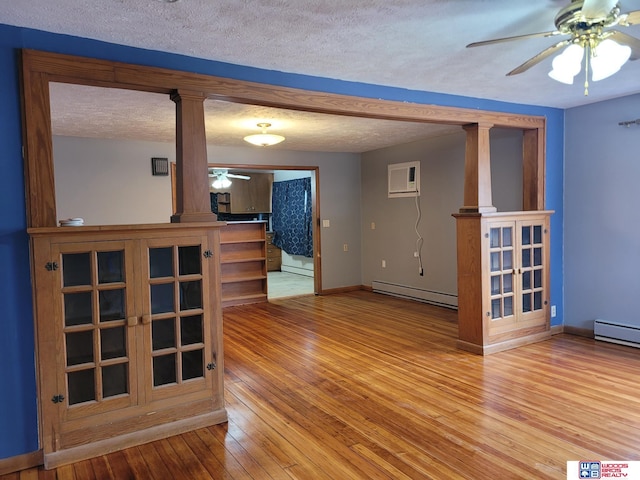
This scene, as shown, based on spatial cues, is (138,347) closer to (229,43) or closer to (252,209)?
(229,43)

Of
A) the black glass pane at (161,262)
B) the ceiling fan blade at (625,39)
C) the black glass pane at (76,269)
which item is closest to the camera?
the ceiling fan blade at (625,39)

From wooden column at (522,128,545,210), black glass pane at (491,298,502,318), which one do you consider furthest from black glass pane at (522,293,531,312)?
wooden column at (522,128,545,210)

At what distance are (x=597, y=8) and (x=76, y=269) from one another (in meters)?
2.67

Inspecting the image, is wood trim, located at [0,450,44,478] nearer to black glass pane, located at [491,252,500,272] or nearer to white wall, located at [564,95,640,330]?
black glass pane, located at [491,252,500,272]

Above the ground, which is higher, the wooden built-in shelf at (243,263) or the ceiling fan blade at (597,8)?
the ceiling fan blade at (597,8)

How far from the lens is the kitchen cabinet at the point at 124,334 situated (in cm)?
236

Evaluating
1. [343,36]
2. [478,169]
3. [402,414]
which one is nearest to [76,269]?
[343,36]

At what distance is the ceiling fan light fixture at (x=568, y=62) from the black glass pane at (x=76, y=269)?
2560mm

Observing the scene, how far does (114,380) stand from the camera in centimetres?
254

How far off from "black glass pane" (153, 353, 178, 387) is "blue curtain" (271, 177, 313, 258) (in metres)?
5.98

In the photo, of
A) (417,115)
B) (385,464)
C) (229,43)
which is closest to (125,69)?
(229,43)

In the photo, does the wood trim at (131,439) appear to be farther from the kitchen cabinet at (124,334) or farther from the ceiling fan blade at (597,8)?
the ceiling fan blade at (597,8)

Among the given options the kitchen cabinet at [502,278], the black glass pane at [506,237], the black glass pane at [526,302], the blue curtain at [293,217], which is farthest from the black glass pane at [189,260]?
the blue curtain at [293,217]

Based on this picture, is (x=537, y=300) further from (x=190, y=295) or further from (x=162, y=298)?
(x=162, y=298)
